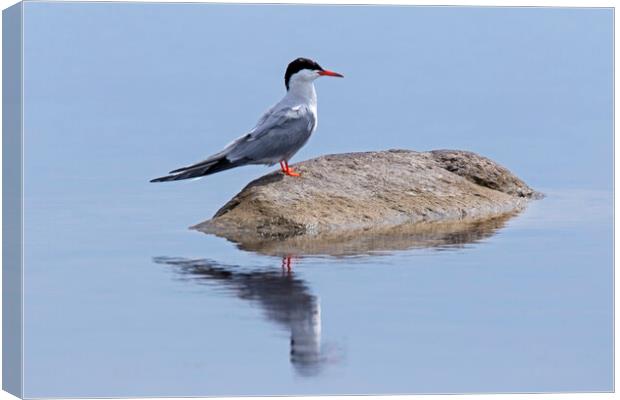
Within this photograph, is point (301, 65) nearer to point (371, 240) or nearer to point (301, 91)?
point (301, 91)

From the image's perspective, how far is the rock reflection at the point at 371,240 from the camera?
13.6 meters

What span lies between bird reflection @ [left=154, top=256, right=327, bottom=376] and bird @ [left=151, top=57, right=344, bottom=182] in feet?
6.67

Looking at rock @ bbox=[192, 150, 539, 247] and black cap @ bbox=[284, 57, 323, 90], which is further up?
black cap @ bbox=[284, 57, 323, 90]

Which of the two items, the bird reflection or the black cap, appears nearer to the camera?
the bird reflection

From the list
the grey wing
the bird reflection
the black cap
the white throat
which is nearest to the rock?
the grey wing

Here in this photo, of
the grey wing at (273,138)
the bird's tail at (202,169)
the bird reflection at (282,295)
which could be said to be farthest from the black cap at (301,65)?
the bird reflection at (282,295)

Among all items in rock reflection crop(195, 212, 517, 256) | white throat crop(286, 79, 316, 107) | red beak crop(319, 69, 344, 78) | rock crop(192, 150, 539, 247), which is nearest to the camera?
rock reflection crop(195, 212, 517, 256)

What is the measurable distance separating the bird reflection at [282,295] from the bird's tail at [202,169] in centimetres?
181

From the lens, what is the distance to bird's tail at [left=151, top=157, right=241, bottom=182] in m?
14.8

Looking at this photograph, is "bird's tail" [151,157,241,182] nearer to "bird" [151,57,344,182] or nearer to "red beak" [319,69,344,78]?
"bird" [151,57,344,182]

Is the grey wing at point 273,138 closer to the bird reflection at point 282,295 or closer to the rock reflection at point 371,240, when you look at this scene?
the rock reflection at point 371,240

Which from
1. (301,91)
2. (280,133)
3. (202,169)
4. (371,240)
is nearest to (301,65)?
(301,91)

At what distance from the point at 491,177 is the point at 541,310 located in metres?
5.73

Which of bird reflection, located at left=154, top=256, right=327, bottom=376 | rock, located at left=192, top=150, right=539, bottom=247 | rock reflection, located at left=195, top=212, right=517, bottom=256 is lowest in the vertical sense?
bird reflection, located at left=154, top=256, right=327, bottom=376
